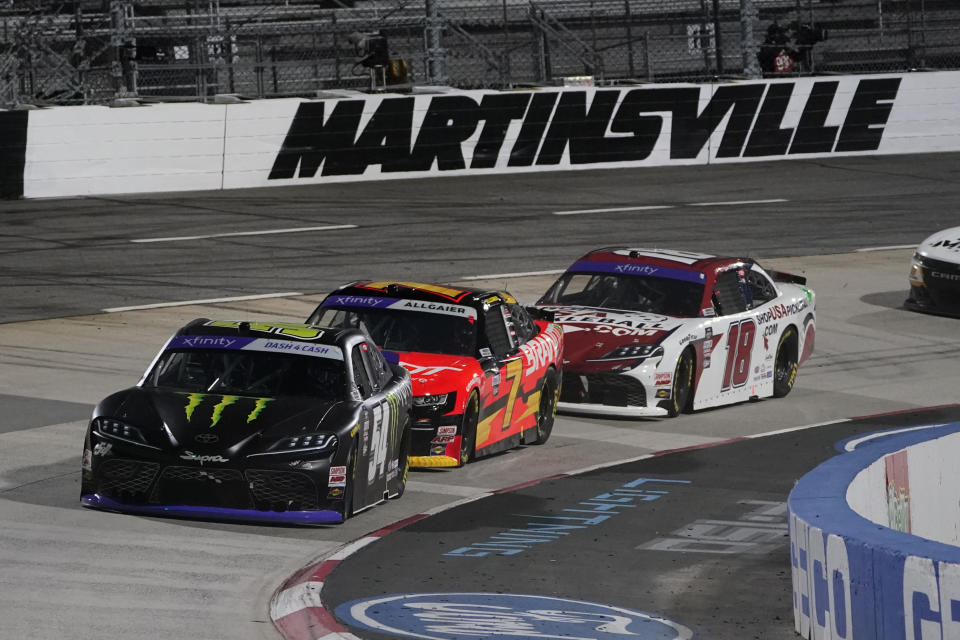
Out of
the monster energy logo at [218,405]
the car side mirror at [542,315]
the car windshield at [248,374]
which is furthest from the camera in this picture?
the car side mirror at [542,315]

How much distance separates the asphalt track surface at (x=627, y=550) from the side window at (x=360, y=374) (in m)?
0.95

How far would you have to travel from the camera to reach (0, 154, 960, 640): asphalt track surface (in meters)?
8.91

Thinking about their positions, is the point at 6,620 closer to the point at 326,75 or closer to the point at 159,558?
the point at 159,558

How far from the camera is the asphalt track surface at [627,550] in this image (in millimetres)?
8516

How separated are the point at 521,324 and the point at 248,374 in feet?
11.6

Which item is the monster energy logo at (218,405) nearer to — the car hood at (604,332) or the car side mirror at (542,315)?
the car side mirror at (542,315)

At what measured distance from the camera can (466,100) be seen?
29.6 metres

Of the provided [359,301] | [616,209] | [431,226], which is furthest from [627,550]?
[616,209]

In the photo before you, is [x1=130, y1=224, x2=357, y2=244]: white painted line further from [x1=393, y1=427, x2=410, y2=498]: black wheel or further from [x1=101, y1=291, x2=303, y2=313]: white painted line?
[x1=393, y1=427, x2=410, y2=498]: black wheel

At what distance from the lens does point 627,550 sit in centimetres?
995

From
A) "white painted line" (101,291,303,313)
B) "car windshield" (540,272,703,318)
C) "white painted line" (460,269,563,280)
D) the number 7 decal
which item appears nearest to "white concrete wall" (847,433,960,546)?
the number 7 decal

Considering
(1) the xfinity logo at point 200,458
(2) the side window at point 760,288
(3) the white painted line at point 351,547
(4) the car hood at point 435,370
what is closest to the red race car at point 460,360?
(4) the car hood at point 435,370

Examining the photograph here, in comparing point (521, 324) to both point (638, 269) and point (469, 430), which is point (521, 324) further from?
point (638, 269)

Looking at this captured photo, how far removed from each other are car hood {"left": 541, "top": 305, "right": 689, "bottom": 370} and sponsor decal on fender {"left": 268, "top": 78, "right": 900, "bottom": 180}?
1463 cm
